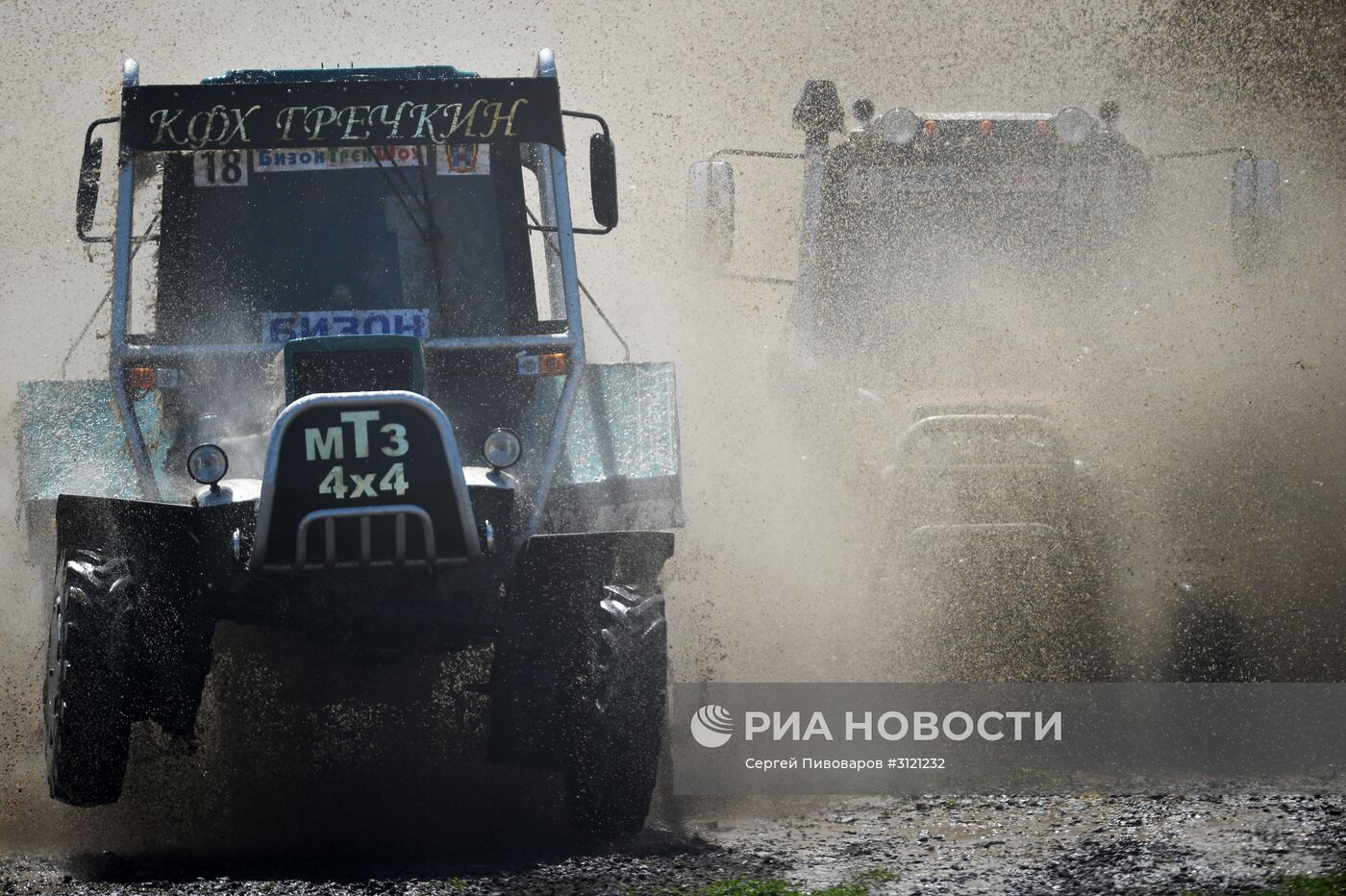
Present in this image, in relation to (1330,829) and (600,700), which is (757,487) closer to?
(600,700)

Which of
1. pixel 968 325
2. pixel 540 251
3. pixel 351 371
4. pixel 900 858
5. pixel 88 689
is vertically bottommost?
pixel 900 858

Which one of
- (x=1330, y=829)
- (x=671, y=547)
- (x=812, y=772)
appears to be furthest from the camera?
(x=812, y=772)

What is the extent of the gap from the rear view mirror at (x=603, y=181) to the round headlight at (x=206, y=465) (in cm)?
199

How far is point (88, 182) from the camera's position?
715cm

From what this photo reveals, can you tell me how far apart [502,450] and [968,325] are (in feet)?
11.6

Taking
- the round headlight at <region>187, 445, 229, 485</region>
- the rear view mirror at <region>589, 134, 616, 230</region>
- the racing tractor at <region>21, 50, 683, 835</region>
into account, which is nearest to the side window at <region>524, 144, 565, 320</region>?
the racing tractor at <region>21, 50, 683, 835</region>

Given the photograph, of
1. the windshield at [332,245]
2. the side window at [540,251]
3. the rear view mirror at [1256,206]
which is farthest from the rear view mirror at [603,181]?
the rear view mirror at [1256,206]

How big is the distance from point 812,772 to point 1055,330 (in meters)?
3.17

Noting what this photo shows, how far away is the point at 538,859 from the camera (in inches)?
223

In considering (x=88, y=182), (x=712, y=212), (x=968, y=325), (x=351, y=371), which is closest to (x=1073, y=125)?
(x=968, y=325)

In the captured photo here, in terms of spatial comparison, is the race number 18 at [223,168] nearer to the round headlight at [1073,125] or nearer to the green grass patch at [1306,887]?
the round headlight at [1073,125]

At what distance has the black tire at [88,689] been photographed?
5.67m

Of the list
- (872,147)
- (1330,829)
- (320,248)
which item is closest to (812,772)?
(1330,829)

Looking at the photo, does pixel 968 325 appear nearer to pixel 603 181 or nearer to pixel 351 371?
pixel 603 181
